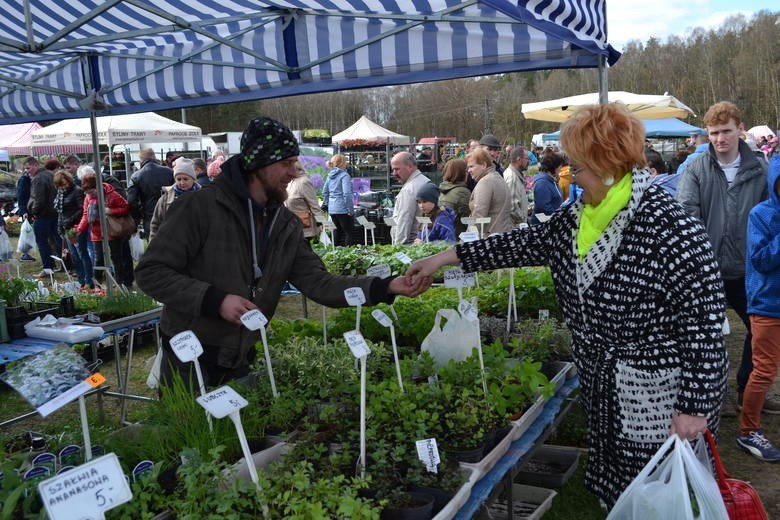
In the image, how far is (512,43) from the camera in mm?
3371

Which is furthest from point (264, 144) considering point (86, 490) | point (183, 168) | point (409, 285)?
point (183, 168)

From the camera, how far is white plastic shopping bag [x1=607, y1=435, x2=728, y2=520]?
1776 millimetres

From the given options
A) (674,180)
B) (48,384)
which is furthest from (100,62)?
(674,180)

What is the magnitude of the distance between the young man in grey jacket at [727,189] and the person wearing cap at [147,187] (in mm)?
6460

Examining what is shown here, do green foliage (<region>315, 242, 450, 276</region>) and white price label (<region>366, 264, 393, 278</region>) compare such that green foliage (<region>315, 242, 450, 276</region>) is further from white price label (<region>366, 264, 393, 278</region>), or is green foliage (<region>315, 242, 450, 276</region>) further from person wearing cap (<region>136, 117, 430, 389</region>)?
person wearing cap (<region>136, 117, 430, 389</region>)

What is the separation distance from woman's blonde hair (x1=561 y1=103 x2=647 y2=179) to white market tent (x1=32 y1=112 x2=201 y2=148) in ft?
36.8

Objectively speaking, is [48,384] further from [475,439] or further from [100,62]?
[100,62]

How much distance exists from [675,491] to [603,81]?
192cm

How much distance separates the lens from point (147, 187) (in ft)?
27.6

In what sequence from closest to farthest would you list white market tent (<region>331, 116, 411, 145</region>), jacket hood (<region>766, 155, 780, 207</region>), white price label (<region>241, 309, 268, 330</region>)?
white price label (<region>241, 309, 268, 330</region>) → jacket hood (<region>766, 155, 780, 207</region>) → white market tent (<region>331, 116, 411, 145</region>)

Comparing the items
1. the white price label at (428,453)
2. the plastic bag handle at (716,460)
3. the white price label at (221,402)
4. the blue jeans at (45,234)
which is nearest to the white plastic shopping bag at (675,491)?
the plastic bag handle at (716,460)

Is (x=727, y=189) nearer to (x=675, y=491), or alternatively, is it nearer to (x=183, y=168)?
(x=675, y=491)

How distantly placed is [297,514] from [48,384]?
27.8 inches

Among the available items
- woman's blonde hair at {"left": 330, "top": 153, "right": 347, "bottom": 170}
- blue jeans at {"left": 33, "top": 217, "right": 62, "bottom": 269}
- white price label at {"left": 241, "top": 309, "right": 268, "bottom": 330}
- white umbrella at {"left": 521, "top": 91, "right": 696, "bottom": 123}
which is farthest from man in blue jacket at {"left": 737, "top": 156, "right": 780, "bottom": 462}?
blue jeans at {"left": 33, "top": 217, "right": 62, "bottom": 269}
